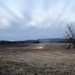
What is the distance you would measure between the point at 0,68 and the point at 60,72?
4396 mm

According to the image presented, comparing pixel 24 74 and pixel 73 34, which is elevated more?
pixel 73 34

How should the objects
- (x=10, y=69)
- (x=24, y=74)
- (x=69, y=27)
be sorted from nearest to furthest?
(x=24, y=74) → (x=10, y=69) → (x=69, y=27)

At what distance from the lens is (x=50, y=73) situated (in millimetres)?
13000

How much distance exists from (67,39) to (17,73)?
114 feet

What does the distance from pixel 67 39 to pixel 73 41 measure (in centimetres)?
175

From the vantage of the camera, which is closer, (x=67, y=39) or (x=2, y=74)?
(x=2, y=74)

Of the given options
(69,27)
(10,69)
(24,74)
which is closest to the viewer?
(24,74)

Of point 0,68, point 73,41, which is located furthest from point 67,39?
point 0,68

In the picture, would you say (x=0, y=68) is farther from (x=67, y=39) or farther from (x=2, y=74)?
(x=67, y=39)

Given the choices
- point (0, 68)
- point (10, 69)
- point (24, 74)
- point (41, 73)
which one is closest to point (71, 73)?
point (41, 73)

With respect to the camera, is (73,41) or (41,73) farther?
(73,41)

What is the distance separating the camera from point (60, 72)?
1333cm

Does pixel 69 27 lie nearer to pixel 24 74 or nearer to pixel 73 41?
pixel 73 41

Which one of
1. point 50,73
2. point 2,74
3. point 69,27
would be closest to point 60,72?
point 50,73
